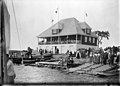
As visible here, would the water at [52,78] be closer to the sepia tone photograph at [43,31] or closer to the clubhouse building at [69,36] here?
the sepia tone photograph at [43,31]

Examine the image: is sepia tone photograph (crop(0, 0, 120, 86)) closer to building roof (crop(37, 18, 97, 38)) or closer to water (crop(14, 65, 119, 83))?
water (crop(14, 65, 119, 83))

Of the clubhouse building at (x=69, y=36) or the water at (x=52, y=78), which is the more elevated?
the clubhouse building at (x=69, y=36)

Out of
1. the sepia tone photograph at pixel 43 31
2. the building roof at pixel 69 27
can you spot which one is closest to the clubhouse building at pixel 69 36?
the building roof at pixel 69 27

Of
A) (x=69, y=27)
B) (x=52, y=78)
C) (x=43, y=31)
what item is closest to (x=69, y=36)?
(x=69, y=27)

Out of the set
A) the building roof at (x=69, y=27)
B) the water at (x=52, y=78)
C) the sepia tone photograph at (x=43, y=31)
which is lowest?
the water at (x=52, y=78)

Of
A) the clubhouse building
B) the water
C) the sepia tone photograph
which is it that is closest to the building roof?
the clubhouse building

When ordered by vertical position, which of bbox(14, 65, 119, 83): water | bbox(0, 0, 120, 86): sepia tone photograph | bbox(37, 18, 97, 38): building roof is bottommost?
bbox(14, 65, 119, 83): water

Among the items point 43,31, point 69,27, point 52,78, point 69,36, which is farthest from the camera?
point 69,27

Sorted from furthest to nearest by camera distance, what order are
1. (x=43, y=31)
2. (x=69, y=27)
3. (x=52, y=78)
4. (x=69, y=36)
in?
(x=69, y=27) → (x=69, y=36) → (x=43, y=31) → (x=52, y=78)

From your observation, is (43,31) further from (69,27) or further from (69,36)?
(69,27)

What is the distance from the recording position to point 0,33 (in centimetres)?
430

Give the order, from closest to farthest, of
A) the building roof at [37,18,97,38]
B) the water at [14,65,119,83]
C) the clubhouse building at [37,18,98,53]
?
1. the water at [14,65,119,83]
2. the clubhouse building at [37,18,98,53]
3. the building roof at [37,18,97,38]

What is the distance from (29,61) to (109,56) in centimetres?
683

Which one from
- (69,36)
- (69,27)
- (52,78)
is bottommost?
(52,78)
